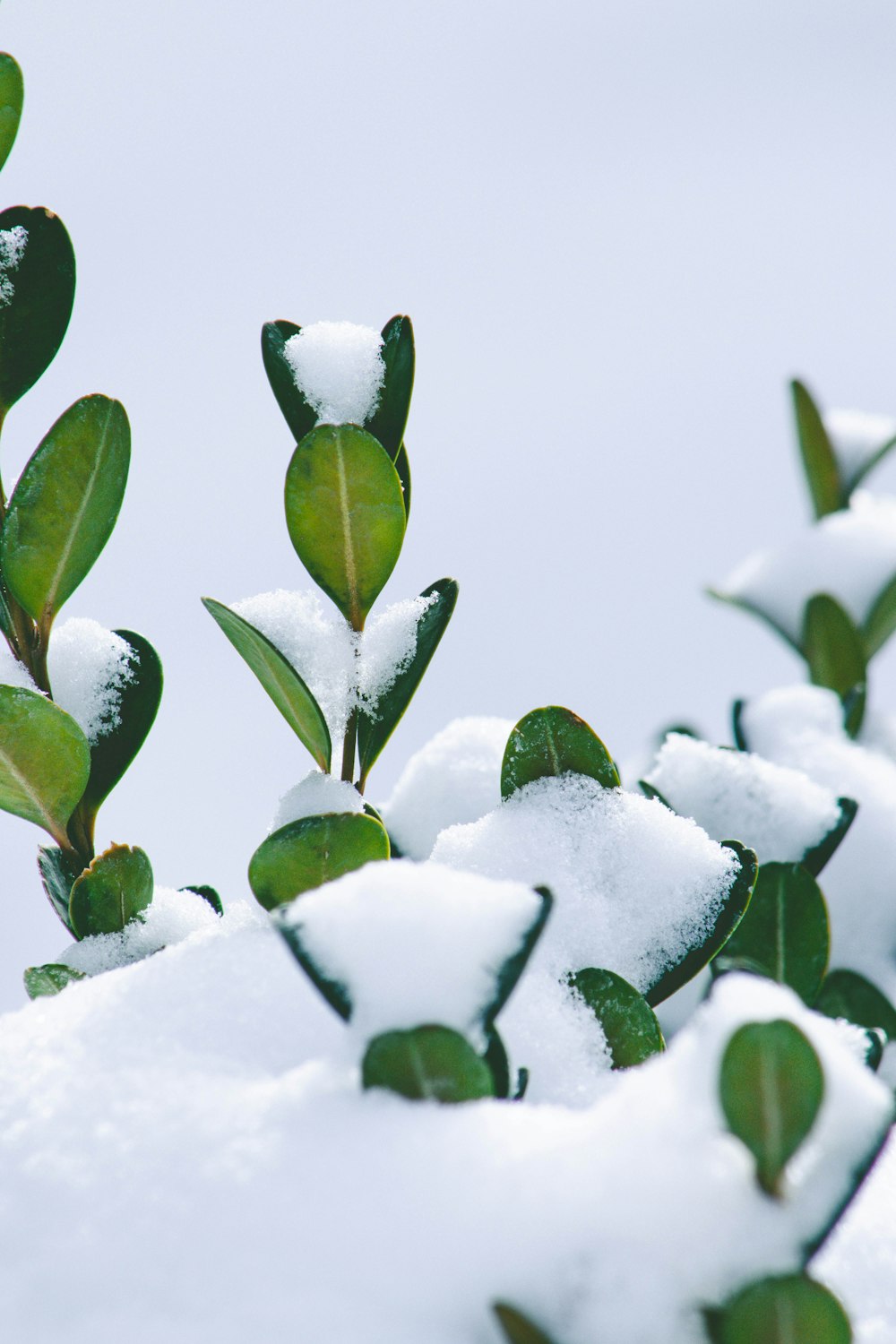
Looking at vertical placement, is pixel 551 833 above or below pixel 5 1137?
above

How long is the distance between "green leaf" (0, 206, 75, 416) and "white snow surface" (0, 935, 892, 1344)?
14.3 inches

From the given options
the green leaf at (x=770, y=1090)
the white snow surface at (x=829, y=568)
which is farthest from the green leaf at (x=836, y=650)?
the green leaf at (x=770, y=1090)

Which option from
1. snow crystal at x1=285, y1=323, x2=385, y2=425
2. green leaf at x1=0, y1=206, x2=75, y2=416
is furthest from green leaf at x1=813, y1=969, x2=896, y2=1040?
green leaf at x1=0, y1=206, x2=75, y2=416

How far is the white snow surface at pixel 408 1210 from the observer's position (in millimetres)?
320

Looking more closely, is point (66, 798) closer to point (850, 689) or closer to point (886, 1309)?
point (886, 1309)

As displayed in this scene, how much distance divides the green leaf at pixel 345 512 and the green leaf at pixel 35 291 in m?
0.15

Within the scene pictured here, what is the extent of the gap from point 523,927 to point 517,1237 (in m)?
0.09

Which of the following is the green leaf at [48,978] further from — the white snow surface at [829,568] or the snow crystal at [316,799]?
the white snow surface at [829,568]

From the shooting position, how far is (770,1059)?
1.00ft

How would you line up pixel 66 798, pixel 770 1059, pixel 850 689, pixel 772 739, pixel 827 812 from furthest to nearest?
pixel 850 689 → pixel 772 739 → pixel 827 812 → pixel 66 798 → pixel 770 1059

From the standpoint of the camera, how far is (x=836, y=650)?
962 millimetres

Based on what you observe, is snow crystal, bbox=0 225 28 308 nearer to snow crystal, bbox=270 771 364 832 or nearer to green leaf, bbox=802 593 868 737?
snow crystal, bbox=270 771 364 832

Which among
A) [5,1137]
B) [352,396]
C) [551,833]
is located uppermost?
[352,396]

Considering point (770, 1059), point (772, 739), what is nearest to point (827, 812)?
point (772, 739)
